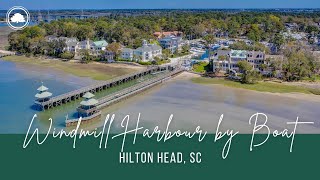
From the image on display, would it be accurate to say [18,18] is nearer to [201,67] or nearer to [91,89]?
[201,67]

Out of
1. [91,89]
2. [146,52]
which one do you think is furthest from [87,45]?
[91,89]

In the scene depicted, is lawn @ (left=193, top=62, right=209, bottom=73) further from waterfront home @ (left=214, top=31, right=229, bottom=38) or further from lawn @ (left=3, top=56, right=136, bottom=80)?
waterfront home @ (left=214, top=31, right=229, bottom=38)

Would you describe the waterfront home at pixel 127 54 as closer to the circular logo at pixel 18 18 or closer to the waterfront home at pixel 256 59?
the waterfront home at pixel 256 59

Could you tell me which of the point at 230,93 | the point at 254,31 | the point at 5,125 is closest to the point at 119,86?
the point at 230,93

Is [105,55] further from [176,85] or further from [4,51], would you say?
[4,51]

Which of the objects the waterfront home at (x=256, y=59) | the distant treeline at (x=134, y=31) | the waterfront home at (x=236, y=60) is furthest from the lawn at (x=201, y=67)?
the distant treeline at (x=134, y=31)

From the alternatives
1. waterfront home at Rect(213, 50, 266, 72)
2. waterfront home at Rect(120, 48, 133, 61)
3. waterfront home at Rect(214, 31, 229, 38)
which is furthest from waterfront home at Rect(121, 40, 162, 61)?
waterfront home at Rect(214, 31, 229, 38)

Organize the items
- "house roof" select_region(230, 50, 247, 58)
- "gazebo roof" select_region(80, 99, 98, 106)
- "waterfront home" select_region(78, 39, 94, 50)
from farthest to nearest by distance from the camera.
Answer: "waterfront home" select_region(78, 39, 94, 50)
"house roof" select_region(230, 50, 247, 58)
"gazebo roof" select_region(80, 99, 98, 106)
